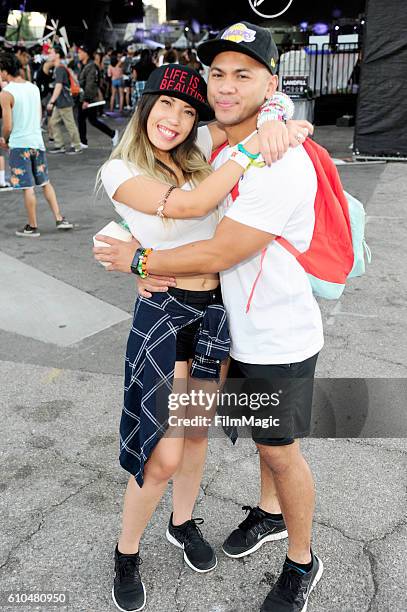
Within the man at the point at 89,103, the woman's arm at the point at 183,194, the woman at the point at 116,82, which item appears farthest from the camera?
the woman at the point at 116,82

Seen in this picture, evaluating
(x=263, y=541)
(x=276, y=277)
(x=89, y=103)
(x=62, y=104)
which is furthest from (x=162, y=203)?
(x=89, y=103)

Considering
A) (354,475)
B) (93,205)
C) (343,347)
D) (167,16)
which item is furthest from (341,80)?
(354,475)

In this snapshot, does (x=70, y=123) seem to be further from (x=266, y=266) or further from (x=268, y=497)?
(x=266, y=266)

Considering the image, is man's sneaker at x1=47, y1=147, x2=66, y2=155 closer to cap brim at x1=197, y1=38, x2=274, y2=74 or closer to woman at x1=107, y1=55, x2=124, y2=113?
woman at x1=107, y1=55, x2=124, y2=113

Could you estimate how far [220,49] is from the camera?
215 cm

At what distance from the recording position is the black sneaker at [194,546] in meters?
2.56

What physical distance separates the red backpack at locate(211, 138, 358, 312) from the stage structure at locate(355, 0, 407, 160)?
9697 mm

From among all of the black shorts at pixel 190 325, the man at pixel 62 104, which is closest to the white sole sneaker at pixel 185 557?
the black shorts at pixel 190 325

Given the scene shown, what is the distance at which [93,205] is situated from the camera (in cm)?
872

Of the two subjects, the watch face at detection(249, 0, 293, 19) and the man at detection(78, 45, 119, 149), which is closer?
the watch face at detection(249, 0, 293, 19)

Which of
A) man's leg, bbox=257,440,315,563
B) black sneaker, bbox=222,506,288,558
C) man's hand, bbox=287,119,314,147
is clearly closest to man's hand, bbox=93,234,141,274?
man's hand, bbox=287,119,314,147

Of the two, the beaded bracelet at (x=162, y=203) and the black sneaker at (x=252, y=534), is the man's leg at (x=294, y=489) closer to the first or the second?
the black sneaker at (x=252, y=534)

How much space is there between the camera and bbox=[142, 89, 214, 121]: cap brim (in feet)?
7.37

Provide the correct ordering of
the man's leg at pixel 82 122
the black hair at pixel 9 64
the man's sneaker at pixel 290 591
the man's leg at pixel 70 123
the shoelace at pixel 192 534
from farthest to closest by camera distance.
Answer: the man's leg at pixel 82 122, the man's leg at pixel 70 123, the black hair at pixel 9 64, the shoelace at pixel 192 534, the man's sneaker at pixel 290 591
